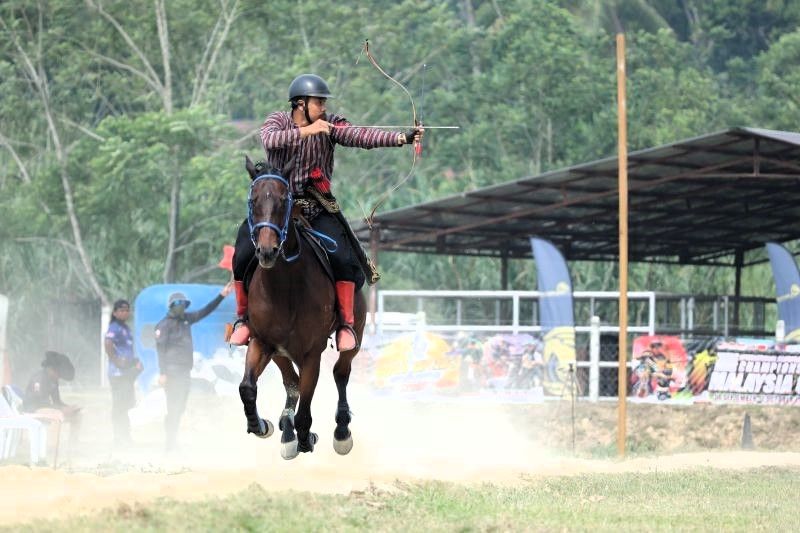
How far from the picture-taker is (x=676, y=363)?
83.1ft

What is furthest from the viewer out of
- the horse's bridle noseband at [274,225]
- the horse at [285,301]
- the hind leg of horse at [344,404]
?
the hind leg of horse at [344,404]

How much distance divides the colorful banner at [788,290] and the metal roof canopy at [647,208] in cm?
145

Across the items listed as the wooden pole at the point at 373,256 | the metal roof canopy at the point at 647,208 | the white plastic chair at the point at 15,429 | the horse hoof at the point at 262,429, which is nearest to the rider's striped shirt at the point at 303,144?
the horse hoof at the point at 262,429

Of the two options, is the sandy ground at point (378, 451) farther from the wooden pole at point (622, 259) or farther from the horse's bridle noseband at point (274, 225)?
the horse's bridle noseband at point (274, 225)

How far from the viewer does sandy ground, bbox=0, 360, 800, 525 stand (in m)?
12.4

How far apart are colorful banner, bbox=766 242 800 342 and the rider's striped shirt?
15458 millimetres

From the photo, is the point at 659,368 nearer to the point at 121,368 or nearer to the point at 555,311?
the point at 555,311

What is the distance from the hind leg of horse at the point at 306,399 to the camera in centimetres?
1247

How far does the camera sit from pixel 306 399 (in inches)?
500

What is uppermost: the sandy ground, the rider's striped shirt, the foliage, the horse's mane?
the foliage

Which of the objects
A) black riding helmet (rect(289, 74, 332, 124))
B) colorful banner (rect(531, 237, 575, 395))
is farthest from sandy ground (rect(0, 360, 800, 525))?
black riding helmet (rect(289, 74, 332, 124))

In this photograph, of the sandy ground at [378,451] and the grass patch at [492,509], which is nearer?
the grass patch at [492,509]

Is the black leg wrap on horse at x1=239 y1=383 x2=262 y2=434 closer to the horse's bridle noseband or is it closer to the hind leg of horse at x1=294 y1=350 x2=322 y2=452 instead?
the hind leg of horse at x1=294 y1=350 x2=322 y2=452

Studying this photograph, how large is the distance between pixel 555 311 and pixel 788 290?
13.6 ft
